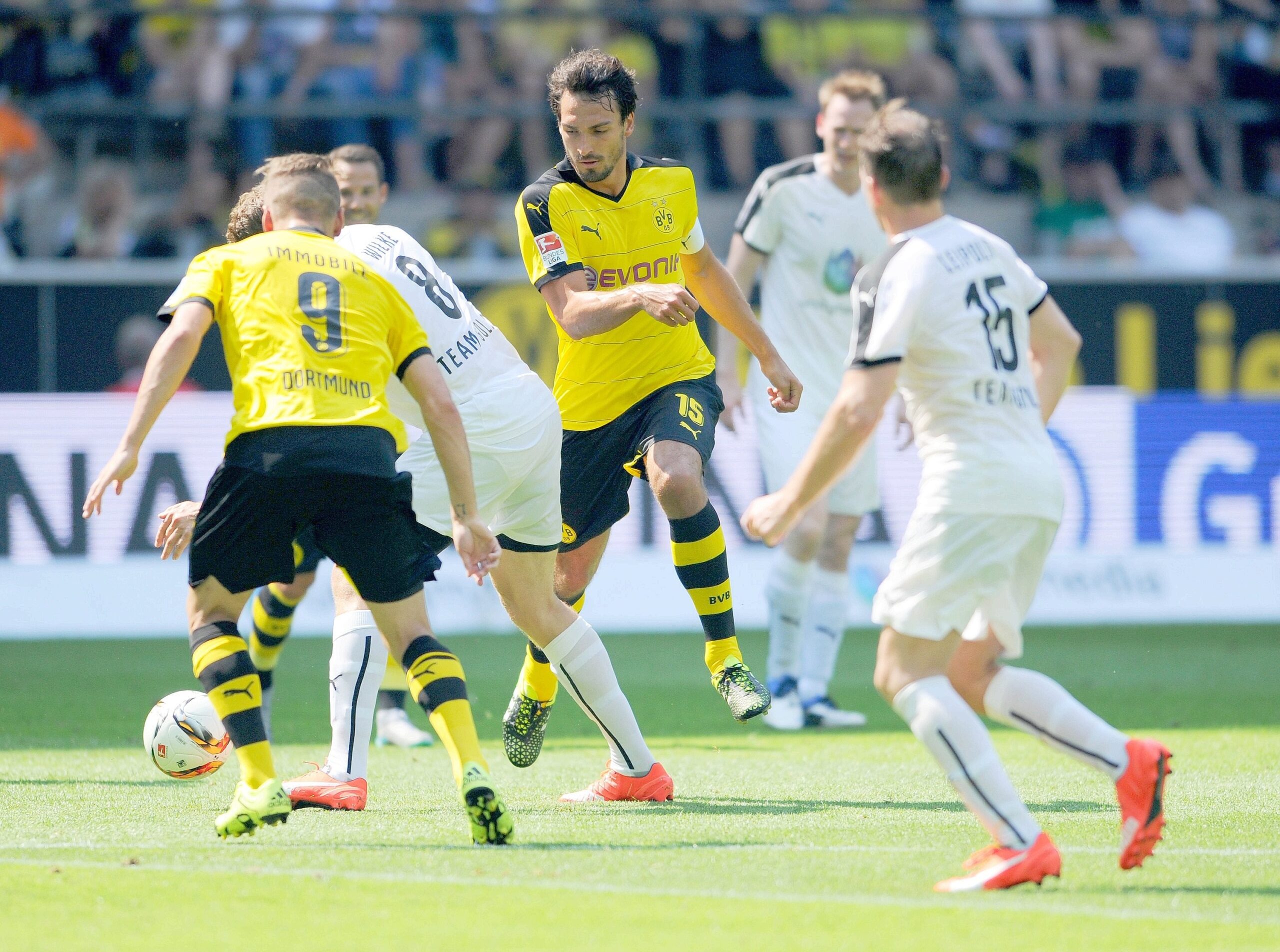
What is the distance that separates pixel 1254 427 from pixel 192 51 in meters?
9.13

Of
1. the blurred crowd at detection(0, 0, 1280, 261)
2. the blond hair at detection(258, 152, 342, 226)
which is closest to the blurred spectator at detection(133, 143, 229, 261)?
the blurred crowd at detection(0, 0, 1280, 261)

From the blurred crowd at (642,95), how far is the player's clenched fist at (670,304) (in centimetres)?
855

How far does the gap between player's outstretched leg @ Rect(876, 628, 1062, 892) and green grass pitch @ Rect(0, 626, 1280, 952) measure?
8cm

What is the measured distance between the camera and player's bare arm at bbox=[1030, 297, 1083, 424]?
4.44 meters

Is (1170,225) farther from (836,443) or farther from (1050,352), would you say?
(836,443)

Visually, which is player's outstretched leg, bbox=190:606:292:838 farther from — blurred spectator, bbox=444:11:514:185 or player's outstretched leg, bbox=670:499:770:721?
blurred spectator, bbox=444:11:514:185

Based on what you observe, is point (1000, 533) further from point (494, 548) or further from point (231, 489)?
point (231, 489)

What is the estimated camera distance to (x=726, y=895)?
4.03 meters

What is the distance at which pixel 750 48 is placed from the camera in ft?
48.8

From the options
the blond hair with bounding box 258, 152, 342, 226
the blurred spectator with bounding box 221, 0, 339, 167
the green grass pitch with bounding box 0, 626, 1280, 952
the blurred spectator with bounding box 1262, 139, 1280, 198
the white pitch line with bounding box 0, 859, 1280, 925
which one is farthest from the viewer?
the blurred spectator with bounding box 1262, 139, 1280, 198

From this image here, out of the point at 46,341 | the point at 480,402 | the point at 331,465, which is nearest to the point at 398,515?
the point at 331,465

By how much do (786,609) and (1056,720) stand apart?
382cm

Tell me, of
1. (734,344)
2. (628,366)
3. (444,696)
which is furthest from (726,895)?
(734,344)

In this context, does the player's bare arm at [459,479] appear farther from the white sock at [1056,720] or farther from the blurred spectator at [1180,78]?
the blurred spectator at [1180,78]
